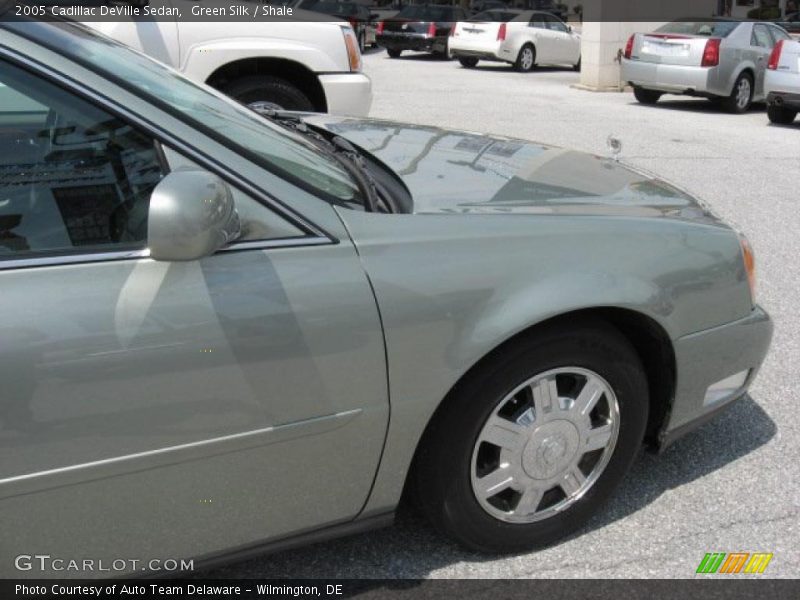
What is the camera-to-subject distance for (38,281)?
76.7 inches

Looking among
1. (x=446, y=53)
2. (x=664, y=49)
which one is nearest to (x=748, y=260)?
(x=664, y=49)

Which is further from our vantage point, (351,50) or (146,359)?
(351,50)

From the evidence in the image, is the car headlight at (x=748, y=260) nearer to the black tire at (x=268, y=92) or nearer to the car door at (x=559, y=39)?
the black tire at (x=268, y=92)

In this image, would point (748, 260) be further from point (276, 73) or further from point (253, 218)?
point (276, 73)

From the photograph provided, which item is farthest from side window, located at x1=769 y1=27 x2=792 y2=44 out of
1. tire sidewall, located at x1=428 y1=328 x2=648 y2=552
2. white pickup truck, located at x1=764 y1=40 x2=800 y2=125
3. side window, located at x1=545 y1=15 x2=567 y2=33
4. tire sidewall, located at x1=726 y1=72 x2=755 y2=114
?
tire sidewall, located at x1=428 y1=328 x2=648 y2=552

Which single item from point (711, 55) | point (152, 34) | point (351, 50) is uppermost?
point (152, 34)

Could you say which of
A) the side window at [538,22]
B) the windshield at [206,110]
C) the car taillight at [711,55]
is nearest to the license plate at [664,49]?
the car taillight at [711,55]

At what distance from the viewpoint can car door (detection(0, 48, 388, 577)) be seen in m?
1.94

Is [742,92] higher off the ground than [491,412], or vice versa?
[491,412]

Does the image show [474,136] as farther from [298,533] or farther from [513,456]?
[298,533]

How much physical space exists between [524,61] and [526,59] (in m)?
0.07

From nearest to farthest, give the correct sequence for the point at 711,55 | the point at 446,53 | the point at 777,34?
the point at 711,55 → the point at 777,34 → the point at 446,53

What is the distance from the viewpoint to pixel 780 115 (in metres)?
12.8

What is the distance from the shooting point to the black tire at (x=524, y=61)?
21244mm
